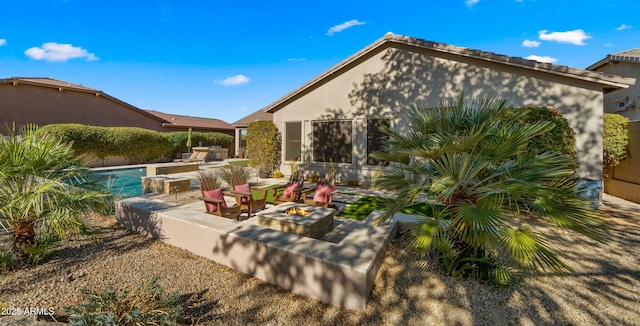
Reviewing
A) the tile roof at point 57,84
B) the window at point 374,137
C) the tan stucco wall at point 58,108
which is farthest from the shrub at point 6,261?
the tile roof at point 57,84

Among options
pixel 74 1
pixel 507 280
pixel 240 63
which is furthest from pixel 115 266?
pixel 240 63

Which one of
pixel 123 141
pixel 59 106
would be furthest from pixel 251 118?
pixel 59 106

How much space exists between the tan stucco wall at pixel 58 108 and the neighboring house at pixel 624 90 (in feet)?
127

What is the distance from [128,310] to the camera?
329cm

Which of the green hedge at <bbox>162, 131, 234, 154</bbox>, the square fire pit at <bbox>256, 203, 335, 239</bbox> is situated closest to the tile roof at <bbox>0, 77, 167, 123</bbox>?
the green hedge at <bbox>162, 131, 234, 154</bbox>

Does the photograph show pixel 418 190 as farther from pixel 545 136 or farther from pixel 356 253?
pixel 545 136

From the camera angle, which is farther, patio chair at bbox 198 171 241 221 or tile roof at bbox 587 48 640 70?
tile roof at bbox 587 48 640 70

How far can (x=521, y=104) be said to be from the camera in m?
9.83

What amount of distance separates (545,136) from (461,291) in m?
6.70

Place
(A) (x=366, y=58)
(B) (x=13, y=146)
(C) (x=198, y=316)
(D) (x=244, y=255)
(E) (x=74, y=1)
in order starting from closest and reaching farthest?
1. (C) (x=198, y=316)
2. (B) (x=13, y=146)
3. (D) (x=244, y=255)
4. (A) (x=366, y=58)
5. (E) (x=74, y=1)

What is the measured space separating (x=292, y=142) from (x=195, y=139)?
18716 mm

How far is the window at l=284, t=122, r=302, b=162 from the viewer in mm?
14534

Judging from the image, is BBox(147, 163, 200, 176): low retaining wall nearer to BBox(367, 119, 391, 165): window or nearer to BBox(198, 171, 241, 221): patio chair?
BBox(198, 171, 241, 221): patio chair

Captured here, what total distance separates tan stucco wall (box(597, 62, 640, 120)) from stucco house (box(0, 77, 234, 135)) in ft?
125
